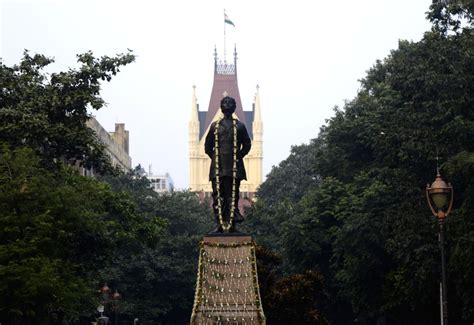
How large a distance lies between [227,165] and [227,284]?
282 cm

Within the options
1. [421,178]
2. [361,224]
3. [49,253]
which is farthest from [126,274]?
[49,253]

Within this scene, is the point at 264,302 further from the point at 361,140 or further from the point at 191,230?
the point at 191,230

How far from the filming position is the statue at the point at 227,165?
2711 centimetres

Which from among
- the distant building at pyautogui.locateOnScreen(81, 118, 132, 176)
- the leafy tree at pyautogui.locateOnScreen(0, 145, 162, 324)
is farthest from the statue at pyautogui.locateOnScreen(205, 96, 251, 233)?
the distant building at pyautogui.locateOnScreen(81, 118, 132, 176)

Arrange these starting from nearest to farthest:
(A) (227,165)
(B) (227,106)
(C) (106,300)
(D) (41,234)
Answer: (B) (227,106), (A) (227,165), (D) (41,234), (C) (106,300)

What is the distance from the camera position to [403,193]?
4653cm

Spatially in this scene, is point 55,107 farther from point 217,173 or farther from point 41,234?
point 217,173

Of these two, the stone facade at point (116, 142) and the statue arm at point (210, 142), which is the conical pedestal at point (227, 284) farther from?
the stone facade at point (116, 142)

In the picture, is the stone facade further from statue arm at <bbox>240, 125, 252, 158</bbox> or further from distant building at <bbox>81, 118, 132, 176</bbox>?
statue arm at <bbox>240, 125, 252, 158</bbox>

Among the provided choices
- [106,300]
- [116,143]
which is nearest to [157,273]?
[106,300]

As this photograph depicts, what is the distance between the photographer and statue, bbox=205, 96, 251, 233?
27109 mm

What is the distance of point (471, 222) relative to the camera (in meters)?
40.7

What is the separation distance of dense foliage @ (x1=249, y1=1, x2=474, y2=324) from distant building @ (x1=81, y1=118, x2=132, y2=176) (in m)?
25.8

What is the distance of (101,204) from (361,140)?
1886cm
